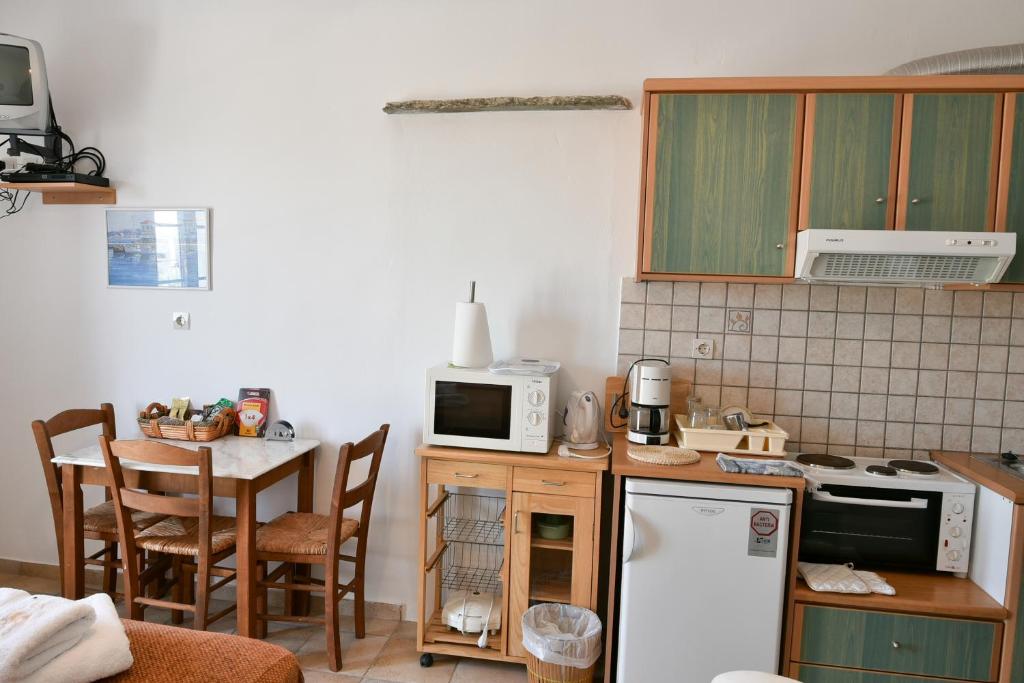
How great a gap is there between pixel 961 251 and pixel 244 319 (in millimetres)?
2846

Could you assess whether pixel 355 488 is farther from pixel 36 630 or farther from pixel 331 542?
pixel 36 630

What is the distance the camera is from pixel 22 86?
2955 mm

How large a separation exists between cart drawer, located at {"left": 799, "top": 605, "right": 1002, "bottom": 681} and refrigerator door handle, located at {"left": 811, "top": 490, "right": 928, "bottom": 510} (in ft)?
1.15

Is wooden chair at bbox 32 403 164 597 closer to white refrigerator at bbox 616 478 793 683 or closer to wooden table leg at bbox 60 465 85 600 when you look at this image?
wooden table leg at bbox 60 465 85 600

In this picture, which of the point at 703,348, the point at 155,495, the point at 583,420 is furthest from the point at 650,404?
the point at 155,495

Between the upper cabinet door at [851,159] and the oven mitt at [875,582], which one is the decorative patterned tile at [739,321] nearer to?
the upper cabinet door at [851,159]

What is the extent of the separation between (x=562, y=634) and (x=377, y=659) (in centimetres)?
81

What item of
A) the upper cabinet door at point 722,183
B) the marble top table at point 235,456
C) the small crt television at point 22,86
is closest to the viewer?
the upper cabinet door at point 722,183

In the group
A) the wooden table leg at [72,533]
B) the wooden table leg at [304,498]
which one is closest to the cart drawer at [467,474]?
the wooden table leg at [304,498]

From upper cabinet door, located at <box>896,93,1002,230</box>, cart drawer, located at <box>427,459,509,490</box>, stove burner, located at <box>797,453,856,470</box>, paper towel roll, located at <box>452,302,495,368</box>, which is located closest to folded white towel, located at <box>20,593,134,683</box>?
cart drawer, located at <box>427,459,509,490</box>

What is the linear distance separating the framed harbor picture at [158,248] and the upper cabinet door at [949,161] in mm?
2863

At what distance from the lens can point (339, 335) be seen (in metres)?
3.09

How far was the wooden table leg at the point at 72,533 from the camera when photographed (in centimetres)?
271

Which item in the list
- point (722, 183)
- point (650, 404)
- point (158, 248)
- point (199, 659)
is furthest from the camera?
point (158, 248)
